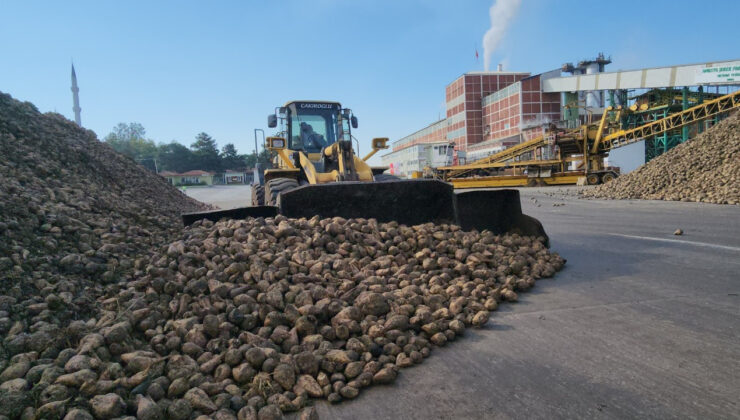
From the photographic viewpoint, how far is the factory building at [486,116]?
44.0 meters

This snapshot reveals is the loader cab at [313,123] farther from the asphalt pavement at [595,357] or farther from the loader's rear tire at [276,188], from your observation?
the asphalt pavement at [595,357]

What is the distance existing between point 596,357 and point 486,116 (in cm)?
5274

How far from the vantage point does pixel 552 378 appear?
227 cm

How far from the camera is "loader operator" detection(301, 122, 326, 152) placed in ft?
27.1

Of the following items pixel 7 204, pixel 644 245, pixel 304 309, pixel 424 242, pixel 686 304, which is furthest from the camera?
pixel 644 245

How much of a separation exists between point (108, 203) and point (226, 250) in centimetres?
264

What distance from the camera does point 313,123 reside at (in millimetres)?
8406

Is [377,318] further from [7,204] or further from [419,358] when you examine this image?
[7,204]

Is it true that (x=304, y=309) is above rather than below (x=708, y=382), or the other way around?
above

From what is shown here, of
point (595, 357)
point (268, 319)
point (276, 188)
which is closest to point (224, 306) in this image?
point (268, 319)

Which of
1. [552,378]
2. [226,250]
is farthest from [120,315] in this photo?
[552,378]

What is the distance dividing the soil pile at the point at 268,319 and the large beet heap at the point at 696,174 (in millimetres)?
9265

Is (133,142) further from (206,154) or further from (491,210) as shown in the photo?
(491,210)

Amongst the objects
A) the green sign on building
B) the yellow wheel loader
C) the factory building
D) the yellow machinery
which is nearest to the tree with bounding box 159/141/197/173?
the factory building
